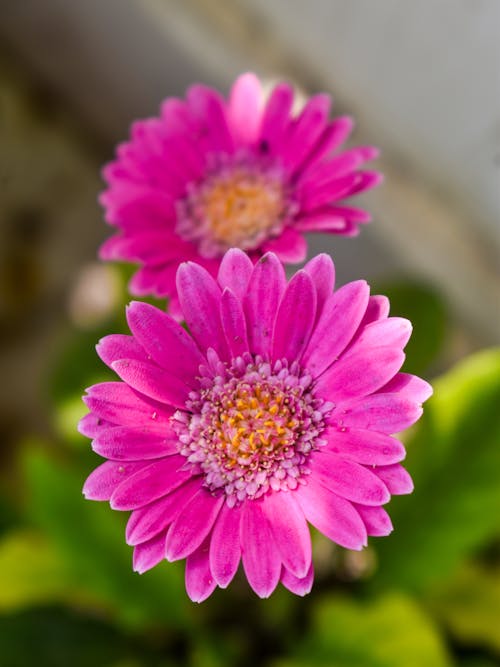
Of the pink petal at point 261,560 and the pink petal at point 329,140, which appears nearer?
the pink petal at point 261,560

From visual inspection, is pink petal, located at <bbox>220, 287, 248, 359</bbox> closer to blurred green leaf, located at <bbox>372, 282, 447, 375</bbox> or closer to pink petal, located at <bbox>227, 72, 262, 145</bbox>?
pink petal, located at <bbox>227, 72, 262, 145</bbox>

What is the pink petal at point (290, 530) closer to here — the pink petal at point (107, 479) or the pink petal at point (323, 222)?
the pink petal at point (107, 479)

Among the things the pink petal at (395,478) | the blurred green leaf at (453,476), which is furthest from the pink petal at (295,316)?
the blurred green leaf at (453,476)

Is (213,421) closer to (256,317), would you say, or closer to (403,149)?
(256,317)

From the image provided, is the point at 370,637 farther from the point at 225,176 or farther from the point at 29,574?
the point at 225,176

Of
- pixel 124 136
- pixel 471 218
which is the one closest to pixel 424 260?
pixel 471 218

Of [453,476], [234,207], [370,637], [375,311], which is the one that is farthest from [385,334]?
[370,637]
